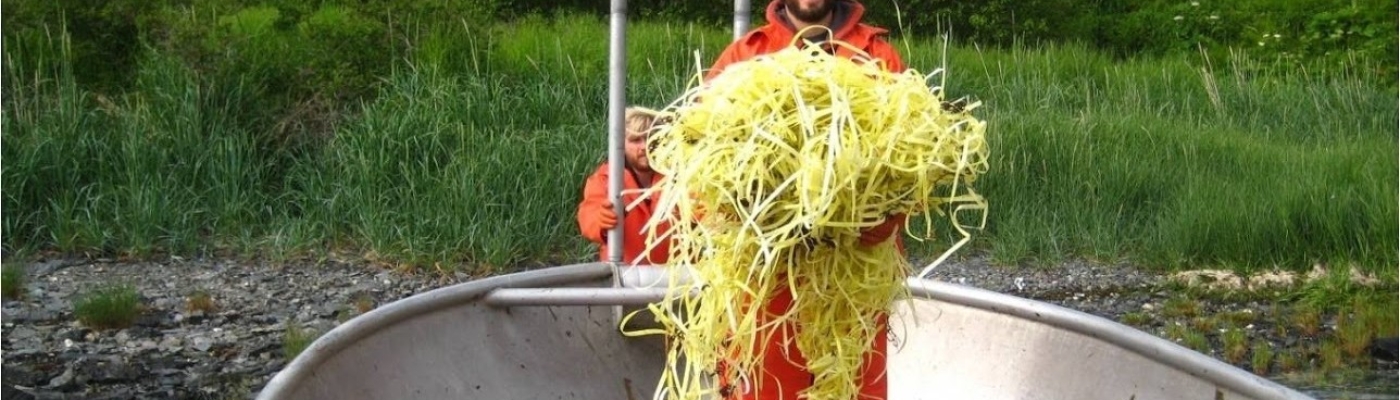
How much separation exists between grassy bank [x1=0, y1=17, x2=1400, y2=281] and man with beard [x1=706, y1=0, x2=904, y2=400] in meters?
4.18

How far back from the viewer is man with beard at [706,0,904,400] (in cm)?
300

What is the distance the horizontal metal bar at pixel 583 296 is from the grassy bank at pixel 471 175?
4045 millimetres

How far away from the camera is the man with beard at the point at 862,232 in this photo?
300cm

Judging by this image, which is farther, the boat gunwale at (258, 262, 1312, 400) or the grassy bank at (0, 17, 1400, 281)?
the grassy bank at (0, 17, 1400, 281)

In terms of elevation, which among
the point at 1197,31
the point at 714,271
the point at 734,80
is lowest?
the point at 1197,31

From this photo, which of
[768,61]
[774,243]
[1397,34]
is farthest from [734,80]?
[1397,34]

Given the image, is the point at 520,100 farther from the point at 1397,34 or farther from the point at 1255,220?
the point at 1397,34

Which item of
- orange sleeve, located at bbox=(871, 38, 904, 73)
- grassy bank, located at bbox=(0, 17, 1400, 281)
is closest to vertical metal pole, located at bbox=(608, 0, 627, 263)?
orange sleeve, located at bbox=(871, 38, 904, 73)

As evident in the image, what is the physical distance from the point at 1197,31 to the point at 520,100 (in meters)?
7.34

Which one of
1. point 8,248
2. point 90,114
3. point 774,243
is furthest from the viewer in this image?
point 90,114

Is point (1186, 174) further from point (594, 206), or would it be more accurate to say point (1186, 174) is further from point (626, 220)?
Result: point (594, 206)

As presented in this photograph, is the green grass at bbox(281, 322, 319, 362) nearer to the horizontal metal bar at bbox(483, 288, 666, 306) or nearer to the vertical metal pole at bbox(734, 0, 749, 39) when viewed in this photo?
the horizontal metal bar at bbox(483, 288, 666, 306)

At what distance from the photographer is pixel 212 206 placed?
8.42 meters

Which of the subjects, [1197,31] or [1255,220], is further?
[1197,31]
